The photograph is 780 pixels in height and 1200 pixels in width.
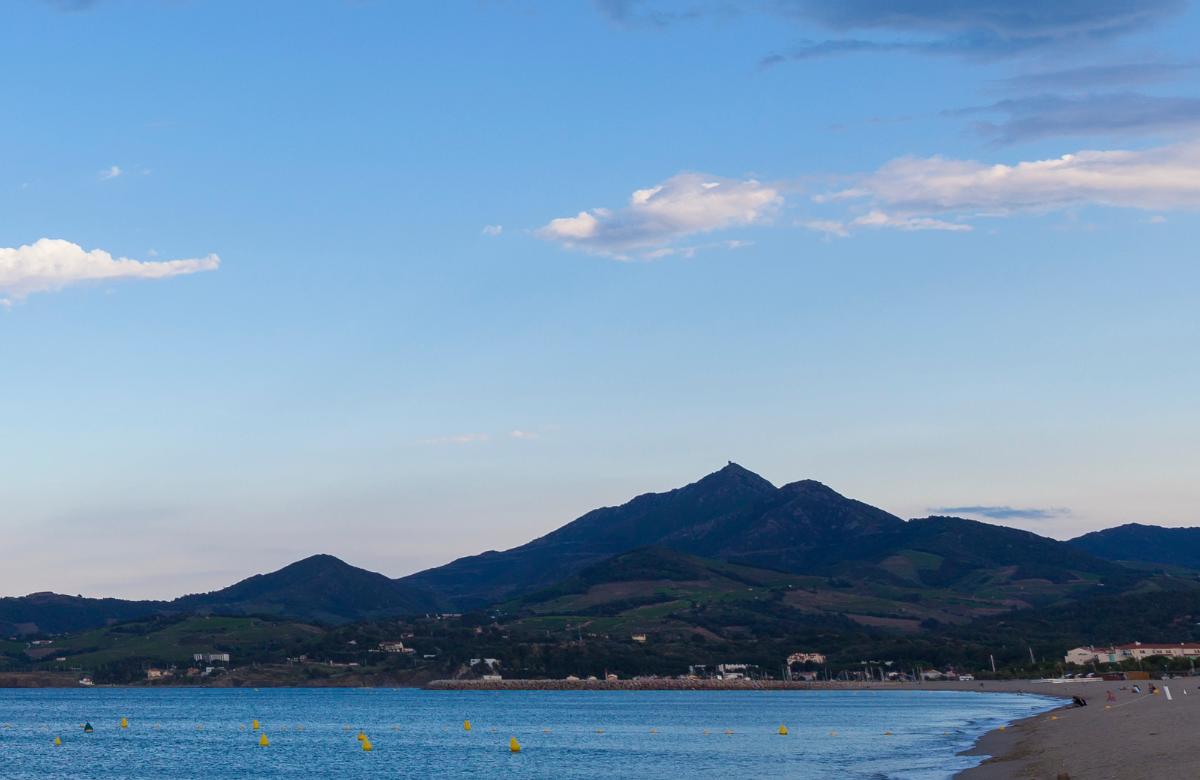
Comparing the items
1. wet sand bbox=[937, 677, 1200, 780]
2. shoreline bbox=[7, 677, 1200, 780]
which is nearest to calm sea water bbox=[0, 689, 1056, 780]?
shoreline bbox=[7, 677, 1200, 780]

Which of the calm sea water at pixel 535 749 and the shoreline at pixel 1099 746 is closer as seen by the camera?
the shoreline at pixel 1099 746

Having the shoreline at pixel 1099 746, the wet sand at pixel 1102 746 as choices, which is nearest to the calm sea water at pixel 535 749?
the shoreline at pixel 1099 746

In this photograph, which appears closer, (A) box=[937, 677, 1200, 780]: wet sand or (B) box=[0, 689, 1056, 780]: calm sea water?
(A) box=[937, 677, 1200, 780]: wet sand

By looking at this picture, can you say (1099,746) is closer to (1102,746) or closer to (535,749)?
(1102,746)

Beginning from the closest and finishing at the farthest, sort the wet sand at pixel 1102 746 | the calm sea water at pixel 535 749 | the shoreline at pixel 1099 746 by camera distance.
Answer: the wet sand at pixel 1102 746 → the shoreline at pixel 1099 746 → the calm sea water at pixel 535 749

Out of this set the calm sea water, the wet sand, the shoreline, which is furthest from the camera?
the calm sea water

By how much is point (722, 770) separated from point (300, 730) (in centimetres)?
9207

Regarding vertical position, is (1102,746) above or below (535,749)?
above

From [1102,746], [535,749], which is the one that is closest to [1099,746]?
[1102,746]

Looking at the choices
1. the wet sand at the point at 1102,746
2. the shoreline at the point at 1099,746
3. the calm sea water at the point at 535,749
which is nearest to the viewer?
the wet sand at the point at 1102,746

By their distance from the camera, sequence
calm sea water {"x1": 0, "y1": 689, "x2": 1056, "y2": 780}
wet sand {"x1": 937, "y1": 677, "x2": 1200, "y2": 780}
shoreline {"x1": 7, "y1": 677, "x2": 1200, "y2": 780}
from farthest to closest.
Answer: calm sea water {"x1": 0, "y1": 689, "x2": 1056, "y2": 780}, shoreline {"x1": 7, "y1": 677, "x2": 1200, "y2": 780}, wet sand {"x1": 937, "y1": 677, "x2": 1200, "y2": 780}

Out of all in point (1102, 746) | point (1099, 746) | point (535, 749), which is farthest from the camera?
point (535, 749)

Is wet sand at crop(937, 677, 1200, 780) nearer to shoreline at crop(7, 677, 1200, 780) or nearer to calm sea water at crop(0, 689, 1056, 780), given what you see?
shoreline at crop(7, 677, 1200, 780)

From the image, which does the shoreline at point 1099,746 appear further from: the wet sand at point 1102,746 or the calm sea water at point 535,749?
the calm sea water at point 535,749
